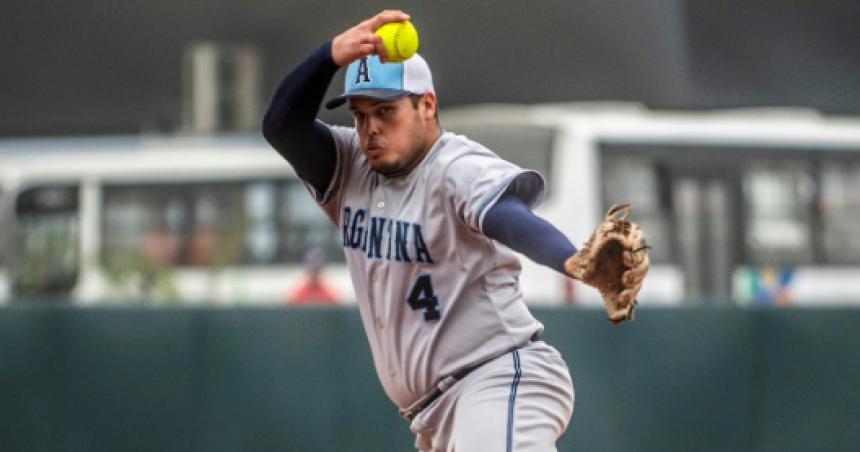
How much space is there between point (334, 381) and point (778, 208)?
36.0ft

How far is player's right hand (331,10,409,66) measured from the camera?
4.32 m

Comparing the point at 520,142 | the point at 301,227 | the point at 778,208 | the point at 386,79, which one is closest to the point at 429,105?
the point at 386,79

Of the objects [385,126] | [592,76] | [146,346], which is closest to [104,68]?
[592,76]

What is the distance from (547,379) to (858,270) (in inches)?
578

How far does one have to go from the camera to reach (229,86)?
73.6 feet

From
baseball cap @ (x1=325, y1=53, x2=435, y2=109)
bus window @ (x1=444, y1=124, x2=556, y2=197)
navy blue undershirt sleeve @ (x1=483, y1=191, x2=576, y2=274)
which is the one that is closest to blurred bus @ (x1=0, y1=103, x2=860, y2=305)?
bus window @ (x1=444, y1=124, x2=556, y2=197)

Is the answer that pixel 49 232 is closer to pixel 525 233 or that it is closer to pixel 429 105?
pixel 429 105

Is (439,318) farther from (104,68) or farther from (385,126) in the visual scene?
(104,68)

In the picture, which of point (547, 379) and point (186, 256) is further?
point (186, 256)

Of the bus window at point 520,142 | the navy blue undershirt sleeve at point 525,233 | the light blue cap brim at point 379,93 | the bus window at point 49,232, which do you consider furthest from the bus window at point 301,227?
the navy blue undershirt sleeve at point 525,233

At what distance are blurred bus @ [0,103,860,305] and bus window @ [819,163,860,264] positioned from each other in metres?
0.02

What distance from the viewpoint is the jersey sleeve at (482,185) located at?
428 cm

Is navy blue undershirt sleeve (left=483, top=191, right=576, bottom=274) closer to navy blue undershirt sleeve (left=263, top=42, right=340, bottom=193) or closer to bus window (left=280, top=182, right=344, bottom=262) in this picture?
navy blue undershirt sleeve (left=263, top=42, right=340, bottom=193)

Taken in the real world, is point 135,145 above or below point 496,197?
below
